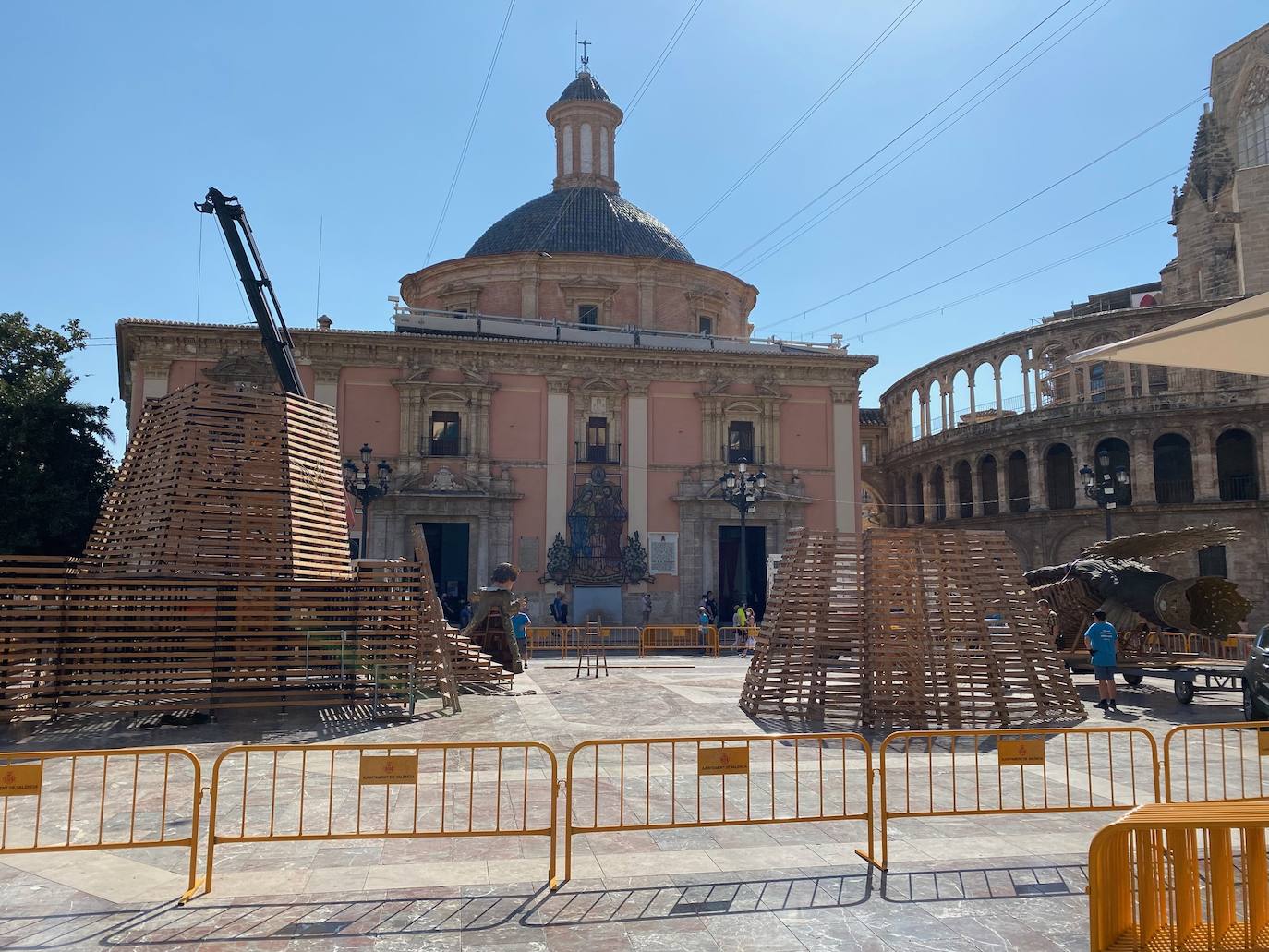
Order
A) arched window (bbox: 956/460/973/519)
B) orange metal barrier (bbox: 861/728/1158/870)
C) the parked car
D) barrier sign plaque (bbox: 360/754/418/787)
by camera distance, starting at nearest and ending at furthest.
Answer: barrier sign plaque (bbox: 360/754/418/787) < orange metal barrier (bbox: 861/728/1158/870) < the parked car < arched window (bbox: 956/460/973/519)

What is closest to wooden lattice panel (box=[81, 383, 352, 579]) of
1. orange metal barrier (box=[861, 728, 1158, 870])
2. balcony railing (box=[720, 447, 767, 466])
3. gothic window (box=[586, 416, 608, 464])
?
orange metal barrier (box=[861, 728, 1158, 870])

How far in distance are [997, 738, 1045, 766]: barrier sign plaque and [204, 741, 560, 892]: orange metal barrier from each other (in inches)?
118

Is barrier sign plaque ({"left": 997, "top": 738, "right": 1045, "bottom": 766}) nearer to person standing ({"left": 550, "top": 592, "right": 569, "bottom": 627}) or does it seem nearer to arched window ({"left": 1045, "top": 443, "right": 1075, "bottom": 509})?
person standing ({"left": 550, "top": 592, "right": 569, "bottom": 627})

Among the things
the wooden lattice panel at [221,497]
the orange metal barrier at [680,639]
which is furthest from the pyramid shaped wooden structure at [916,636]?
the orange metal barrier at [680,639]

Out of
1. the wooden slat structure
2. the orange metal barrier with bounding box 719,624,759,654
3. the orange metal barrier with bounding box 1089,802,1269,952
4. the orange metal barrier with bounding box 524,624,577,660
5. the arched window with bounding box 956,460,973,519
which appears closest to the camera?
the orange metal barrier with bounding box 1089,802,1269,952

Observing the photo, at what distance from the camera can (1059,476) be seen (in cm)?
4044

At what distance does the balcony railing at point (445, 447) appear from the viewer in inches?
1163

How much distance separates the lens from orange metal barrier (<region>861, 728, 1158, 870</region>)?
645cm

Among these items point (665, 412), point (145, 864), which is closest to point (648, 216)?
point (665, 412)

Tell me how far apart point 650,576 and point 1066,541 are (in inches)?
735

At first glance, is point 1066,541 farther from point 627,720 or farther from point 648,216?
point 627,720

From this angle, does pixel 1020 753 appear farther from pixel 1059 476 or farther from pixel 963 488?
pixel 963 488

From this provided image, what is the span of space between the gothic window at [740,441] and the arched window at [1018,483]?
15.5m

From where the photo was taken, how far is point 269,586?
11.9m
